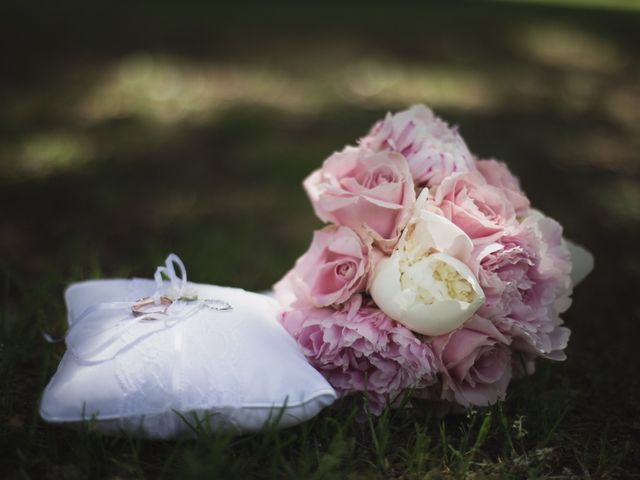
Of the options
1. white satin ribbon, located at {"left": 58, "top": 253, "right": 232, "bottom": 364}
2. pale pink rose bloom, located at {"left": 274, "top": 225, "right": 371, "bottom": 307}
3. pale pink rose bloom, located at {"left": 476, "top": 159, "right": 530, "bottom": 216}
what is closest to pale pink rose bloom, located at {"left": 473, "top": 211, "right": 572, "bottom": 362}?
pale pink rose bloom, located at {"left": 476, "top": 159, "right": 530, "bottom": 216}

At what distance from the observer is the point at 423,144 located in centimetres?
167

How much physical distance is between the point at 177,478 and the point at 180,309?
1.10ft

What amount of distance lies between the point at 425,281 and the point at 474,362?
0.79 feet

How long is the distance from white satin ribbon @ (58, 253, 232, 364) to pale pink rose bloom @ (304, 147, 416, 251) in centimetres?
32

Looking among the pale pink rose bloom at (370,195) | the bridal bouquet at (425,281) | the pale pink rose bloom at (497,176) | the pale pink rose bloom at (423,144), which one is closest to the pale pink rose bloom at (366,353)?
the bridal bouquet at (425,281)

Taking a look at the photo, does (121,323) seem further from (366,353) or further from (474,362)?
(474,362)

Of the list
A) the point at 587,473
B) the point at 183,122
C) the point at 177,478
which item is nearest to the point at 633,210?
the point at 587,473

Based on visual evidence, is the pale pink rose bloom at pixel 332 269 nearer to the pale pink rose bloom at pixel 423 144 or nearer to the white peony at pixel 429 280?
the white peony at pixel 429 280

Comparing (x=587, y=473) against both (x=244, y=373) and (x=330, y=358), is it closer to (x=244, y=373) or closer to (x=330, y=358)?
(x=330, y=358)

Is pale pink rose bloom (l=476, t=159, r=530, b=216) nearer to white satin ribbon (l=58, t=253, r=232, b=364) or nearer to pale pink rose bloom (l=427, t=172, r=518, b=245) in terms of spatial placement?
pale pink rose bloom (l=427, t=172, r=518, b=245)

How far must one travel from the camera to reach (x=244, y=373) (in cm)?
140

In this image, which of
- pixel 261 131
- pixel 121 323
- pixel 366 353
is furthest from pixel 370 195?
pixel 261 131

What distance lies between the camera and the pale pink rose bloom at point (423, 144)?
1.64 meters

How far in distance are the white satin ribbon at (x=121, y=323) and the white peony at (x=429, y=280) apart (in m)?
0.35
